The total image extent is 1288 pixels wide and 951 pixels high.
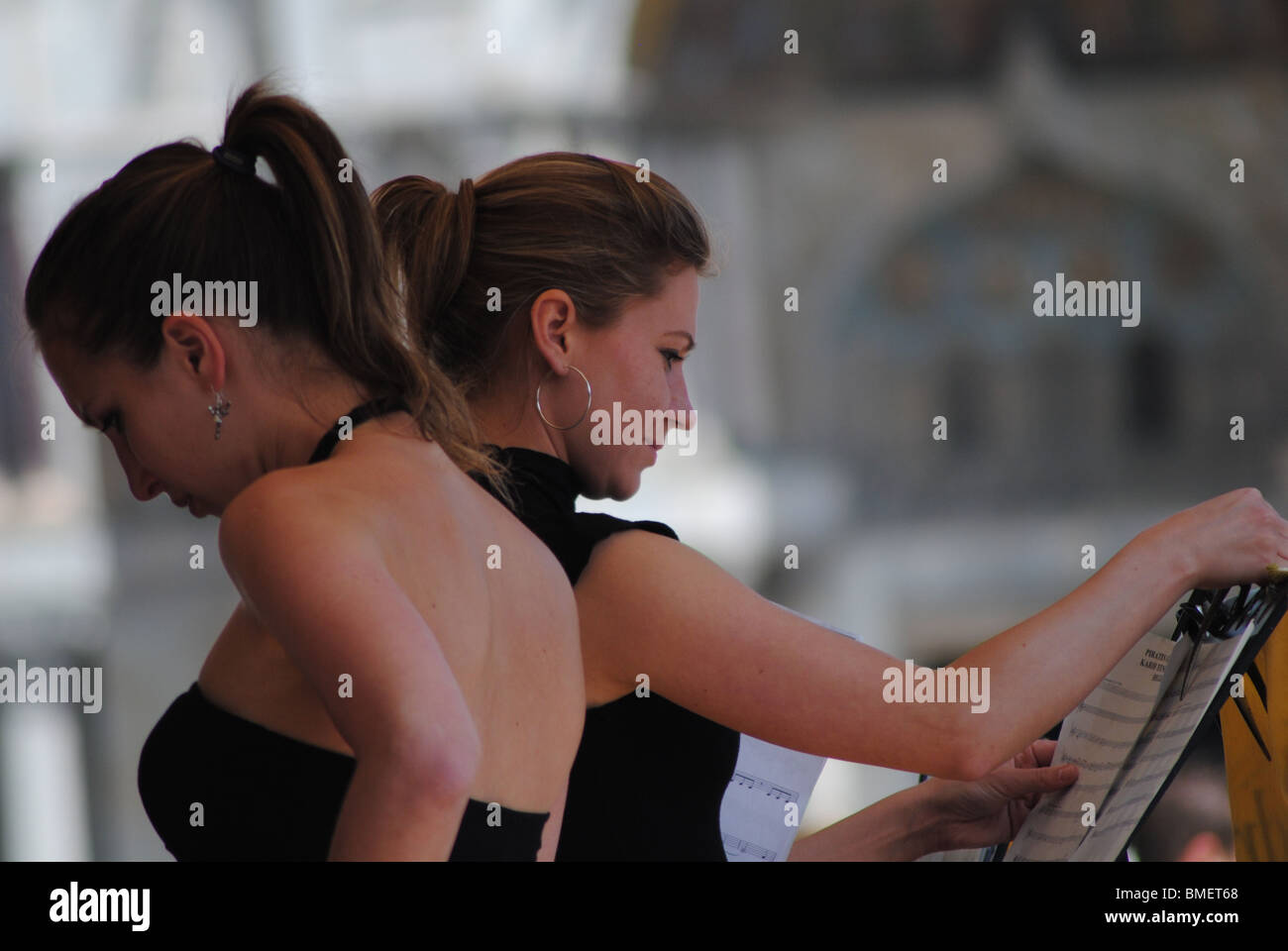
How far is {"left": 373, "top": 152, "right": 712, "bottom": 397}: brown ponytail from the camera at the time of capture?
142 centimetres

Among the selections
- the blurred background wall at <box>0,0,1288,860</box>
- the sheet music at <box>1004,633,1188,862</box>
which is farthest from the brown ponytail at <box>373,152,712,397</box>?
the blurred background wall at <box>0,0,1288,860</box>

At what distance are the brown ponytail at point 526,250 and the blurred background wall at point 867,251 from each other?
7.48 m

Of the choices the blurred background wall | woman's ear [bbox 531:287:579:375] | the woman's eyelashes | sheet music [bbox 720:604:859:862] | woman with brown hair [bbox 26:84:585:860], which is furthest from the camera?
the blurred background wall

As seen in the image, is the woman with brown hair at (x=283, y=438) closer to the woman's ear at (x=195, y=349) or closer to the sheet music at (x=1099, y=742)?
the woman's ear at (x=195, y=349)

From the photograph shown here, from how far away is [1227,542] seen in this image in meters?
1.32

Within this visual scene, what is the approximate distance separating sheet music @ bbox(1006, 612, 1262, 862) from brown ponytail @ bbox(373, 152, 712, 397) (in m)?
0.57

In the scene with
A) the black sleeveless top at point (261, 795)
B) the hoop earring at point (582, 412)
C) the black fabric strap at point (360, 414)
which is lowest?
the black sleeveless top at point (261, 795)

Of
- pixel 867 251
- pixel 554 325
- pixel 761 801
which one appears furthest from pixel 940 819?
A: pixel 867 251

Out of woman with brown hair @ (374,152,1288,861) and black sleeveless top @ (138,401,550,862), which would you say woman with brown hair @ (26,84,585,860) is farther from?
woman with brown hair @ (374,152,1288,861)

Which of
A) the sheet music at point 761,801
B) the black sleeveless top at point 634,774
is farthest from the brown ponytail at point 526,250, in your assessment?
the sheet music at point 761,801

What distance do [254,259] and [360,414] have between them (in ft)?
0.47

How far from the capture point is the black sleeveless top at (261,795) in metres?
1.10
